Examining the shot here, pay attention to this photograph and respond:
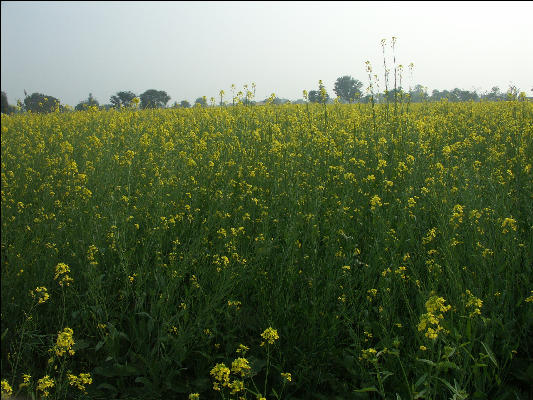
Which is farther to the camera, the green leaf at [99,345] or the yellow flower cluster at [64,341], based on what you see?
the green leaf at [99,345]

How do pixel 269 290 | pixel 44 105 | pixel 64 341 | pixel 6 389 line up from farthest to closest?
pixel 44 105 < pixel 269 290 < pixel 64 341 < pixel 6 389

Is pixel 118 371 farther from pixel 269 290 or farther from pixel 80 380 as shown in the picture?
pixel 269 290

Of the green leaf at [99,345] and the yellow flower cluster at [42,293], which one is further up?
the yellow flower cluster at [42,293]

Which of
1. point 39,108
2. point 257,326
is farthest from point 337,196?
point 39,108

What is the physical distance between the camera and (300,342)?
7.29ft

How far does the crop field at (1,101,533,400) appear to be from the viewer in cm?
202

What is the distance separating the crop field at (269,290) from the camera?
202 cm

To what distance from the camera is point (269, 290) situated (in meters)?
2.57

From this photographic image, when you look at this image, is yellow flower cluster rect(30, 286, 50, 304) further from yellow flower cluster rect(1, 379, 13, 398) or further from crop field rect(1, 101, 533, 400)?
yellow flower cluster rect(1, 379, 13, 398)

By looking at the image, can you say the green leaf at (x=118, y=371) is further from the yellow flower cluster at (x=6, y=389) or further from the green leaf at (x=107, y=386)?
the yellow flower cluster at (x=6, y=389)

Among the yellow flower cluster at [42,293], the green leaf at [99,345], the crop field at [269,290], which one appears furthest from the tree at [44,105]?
the green leaf at [99,345]

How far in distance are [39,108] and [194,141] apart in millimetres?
5731

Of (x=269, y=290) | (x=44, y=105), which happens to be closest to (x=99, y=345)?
(x=269, y=290)

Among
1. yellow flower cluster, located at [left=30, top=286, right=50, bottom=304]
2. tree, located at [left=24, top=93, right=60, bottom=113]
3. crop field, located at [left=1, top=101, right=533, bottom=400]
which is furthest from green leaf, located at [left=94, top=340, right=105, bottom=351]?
tree, located at [left=24, top=93, right=60, bottom=113]
